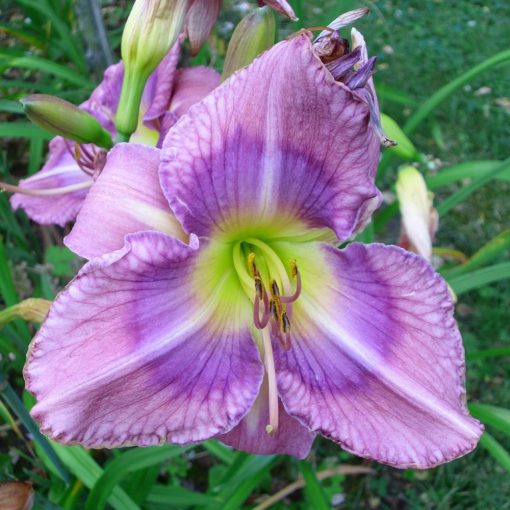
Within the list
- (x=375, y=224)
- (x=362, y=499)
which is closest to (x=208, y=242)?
(x=375, y=224)

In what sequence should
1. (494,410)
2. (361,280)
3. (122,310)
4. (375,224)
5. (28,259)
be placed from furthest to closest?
(28,259)
(375,224)
(494,410)
(361,280)
(122,310)

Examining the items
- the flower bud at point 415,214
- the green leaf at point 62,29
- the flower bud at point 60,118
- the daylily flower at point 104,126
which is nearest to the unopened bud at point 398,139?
the flower bud at point 415,214

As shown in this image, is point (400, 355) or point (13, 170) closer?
point (400, 355)

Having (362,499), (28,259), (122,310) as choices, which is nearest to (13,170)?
(28,259)

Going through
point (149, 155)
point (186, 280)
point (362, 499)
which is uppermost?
point (149, 155)

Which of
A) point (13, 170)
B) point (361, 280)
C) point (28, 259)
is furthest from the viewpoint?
point (13, 170)

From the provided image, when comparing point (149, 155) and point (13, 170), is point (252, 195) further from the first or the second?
point (13, 170)

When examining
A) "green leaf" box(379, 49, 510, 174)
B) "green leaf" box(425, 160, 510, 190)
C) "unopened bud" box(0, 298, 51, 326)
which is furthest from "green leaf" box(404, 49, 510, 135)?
"unopened bud" box(0, 298, 51, 326)

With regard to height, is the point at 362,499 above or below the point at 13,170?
below

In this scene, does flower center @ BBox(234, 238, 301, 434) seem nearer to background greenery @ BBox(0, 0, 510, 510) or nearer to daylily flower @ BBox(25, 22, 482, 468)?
daylily flower @ BBox(25, 22, 482, 468)
